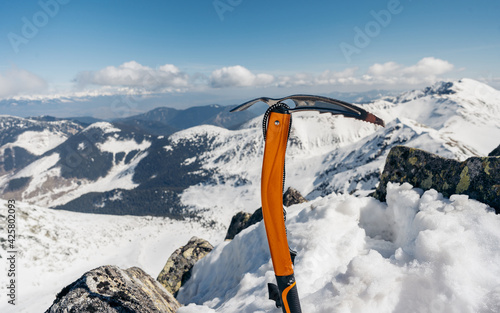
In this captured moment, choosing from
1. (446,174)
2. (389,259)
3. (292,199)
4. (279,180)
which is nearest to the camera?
(279,180)

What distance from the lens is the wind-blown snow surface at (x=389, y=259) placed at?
15.0ft

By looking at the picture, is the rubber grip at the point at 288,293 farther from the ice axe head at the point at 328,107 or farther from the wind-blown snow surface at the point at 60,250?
the wind-blown snow surface at the point at 60,250

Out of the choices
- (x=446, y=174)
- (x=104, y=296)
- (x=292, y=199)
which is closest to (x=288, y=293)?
(x=104, y=296)

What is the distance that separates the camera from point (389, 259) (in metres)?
5.84

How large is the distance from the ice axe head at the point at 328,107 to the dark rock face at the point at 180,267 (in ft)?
43.5

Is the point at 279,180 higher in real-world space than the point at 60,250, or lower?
higher

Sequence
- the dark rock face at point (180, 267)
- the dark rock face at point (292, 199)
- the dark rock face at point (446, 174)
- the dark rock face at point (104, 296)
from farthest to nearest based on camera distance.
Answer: the dark rock face at point (292, 199) < the dark rock face at point (180, 267) < the dark rock face at point (446, 174) < the dark rock face at point (104, 296)

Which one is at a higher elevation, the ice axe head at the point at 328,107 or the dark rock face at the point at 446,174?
the ice axe head at the point at 328,107

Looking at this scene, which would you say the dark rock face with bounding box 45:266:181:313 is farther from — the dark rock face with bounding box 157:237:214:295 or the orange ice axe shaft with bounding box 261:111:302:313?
the dark rock face with bounding box 157:237:214:295

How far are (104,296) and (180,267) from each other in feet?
32.5

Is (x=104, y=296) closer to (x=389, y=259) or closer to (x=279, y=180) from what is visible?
(x=279, y=180)

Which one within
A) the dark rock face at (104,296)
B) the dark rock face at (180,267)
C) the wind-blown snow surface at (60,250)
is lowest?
the wind-blown snow surface at (60,250)

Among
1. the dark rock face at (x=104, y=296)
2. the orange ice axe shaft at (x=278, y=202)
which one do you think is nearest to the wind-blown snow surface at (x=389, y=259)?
the orange ice axe shaft at (x=278, y=202)

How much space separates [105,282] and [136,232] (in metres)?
60.3
